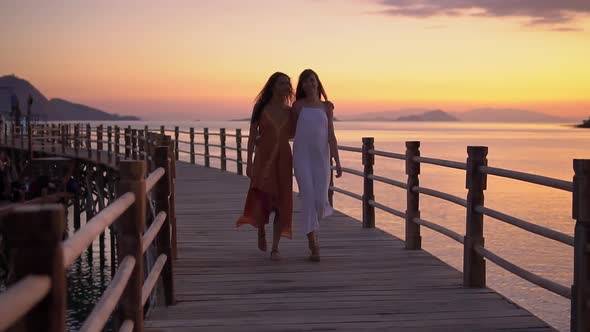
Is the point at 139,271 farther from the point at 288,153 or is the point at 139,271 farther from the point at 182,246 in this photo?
the point at 182,246

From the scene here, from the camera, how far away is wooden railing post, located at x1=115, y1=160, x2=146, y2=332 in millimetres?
3631

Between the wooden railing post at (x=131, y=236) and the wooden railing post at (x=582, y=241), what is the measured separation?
88.7 inches

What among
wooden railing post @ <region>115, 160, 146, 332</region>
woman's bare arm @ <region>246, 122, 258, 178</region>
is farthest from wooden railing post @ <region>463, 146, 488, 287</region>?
wooden railing post @ <region>115, 160, 146, 332</region>

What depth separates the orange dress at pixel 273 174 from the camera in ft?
22.5

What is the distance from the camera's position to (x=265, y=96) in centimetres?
681

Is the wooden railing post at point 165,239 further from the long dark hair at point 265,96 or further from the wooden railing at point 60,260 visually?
the long dark hair at point 265,96

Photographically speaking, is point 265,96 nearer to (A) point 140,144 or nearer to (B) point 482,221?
(B) point 482,221

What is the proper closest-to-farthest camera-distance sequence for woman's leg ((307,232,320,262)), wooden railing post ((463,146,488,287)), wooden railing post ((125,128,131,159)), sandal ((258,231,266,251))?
wooden railing post ((463,146,488,287)) → woman's leg ((307,232,320,262)) → sandal ((258,231,266,251)) → wooden railing post ((125,128,131,159))

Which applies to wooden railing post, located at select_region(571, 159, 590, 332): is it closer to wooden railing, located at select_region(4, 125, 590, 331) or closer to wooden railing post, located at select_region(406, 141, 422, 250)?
wooden railing, located at select_region(4, 125, 590, 331)

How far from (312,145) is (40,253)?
193 inches

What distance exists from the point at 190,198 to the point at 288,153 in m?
6.69

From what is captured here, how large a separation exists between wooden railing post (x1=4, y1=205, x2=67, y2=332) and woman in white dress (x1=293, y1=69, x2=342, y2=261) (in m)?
4.81

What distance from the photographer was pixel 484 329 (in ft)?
15.6

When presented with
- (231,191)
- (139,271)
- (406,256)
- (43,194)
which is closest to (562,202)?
(43,194)
